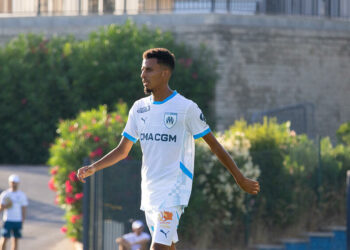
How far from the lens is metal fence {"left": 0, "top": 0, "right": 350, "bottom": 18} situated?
Result: 81.6ft

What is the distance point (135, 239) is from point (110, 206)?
2.69ft

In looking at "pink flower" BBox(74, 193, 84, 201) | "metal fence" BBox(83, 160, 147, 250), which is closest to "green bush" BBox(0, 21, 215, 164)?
"pink flower" BBox(74, 193, 84, 201)

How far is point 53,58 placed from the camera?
24328 mm

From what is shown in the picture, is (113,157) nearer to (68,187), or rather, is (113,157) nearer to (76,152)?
(68,187)

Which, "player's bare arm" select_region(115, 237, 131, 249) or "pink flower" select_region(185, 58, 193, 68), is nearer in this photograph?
"player's bare arm" select_region(115, 237, 131, 249)

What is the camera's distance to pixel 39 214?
16391mm

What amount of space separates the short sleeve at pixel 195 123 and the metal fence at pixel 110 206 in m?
4.88

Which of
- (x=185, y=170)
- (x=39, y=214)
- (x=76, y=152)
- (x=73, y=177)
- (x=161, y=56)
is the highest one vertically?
(x=161, y=56)

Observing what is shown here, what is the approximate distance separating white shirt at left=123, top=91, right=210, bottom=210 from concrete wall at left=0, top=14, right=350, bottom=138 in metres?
18.1

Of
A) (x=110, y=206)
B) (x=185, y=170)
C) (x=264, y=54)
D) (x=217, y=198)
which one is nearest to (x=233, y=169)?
(x=185, y=170)

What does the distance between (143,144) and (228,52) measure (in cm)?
1871

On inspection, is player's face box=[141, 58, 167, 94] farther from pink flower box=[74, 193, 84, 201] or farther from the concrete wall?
the concrete wall

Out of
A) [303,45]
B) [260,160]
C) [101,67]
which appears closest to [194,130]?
[260,160]

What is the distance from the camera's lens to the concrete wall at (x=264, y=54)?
24391 mm
